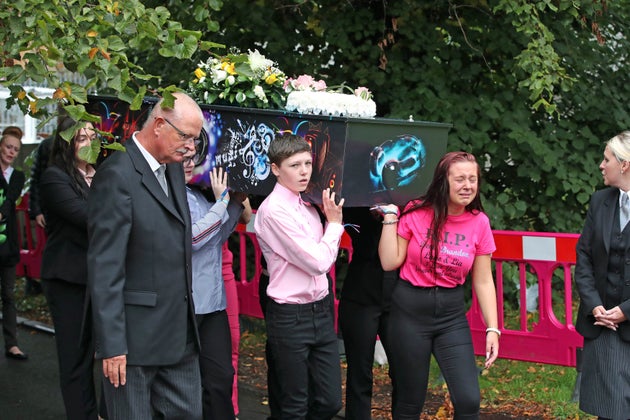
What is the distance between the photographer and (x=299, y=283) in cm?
489

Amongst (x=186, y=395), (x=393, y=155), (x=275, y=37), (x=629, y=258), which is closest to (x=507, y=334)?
(x=629, y=258)

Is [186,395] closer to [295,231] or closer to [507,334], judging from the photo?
[295,231]

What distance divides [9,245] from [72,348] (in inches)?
106

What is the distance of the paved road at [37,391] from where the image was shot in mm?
6559

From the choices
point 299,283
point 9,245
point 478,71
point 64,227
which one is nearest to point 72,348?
point 64,227

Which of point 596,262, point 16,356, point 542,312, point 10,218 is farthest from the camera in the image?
point 16,356

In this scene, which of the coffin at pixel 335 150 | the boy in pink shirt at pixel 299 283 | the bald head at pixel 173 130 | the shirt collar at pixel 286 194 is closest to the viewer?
the bald head at pixel 173 130

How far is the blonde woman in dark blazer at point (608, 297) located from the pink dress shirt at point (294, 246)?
148cm

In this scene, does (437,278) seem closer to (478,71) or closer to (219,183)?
(219,183)

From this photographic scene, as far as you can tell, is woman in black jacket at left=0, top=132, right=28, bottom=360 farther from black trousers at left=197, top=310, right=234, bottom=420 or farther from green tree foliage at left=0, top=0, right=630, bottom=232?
black trousers at left=197, top=310, right=234, bottom=420

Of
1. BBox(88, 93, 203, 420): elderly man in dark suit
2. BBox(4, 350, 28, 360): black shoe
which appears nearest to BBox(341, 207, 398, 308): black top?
BBox(88, 93, 203, 420): elderly man in dark suit

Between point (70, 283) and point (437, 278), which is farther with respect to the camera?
point (70, 283)

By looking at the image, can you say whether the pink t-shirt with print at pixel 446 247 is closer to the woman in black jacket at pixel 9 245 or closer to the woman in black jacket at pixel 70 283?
the woman in black jacket at pixel 70 283

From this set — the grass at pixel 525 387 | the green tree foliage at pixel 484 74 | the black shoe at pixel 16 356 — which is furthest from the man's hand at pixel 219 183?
the black shoe at pixel 16 356
